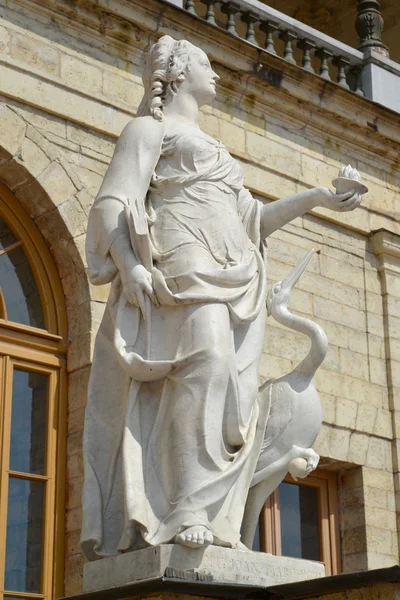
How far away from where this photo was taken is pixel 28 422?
8.00 m

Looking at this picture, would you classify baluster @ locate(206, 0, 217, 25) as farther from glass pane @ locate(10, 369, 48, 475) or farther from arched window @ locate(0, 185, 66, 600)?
glass pane @ locate(10, 369, 48, 475)

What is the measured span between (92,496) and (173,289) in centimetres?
93

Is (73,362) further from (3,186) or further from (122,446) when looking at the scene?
(122,446)

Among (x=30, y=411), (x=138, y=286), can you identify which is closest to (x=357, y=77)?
(x=30, y=411)

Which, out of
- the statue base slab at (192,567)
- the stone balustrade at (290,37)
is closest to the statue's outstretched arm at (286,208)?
the statue base slab at (192,567)

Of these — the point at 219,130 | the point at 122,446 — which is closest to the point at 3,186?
the point at 219,130

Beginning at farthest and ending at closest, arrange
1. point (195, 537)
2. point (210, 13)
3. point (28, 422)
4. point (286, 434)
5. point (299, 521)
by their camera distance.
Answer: point (210, 13)
point (299, 521)
point (28, 422)
point (286, 434)
point (195, 537)

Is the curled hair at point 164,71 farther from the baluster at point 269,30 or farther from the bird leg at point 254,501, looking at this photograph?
the baluster at point 269,30

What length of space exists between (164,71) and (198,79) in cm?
17

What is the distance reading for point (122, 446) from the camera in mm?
5480

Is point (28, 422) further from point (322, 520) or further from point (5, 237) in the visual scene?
point (322, 520)

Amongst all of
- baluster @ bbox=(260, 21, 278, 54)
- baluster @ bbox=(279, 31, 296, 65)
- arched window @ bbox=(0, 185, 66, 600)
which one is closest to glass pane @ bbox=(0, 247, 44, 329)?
arched window @ bbox=(0, 185, 66, 600)

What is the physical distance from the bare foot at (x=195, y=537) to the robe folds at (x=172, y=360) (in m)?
0.06

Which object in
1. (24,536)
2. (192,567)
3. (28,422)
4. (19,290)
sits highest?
(19,290)
